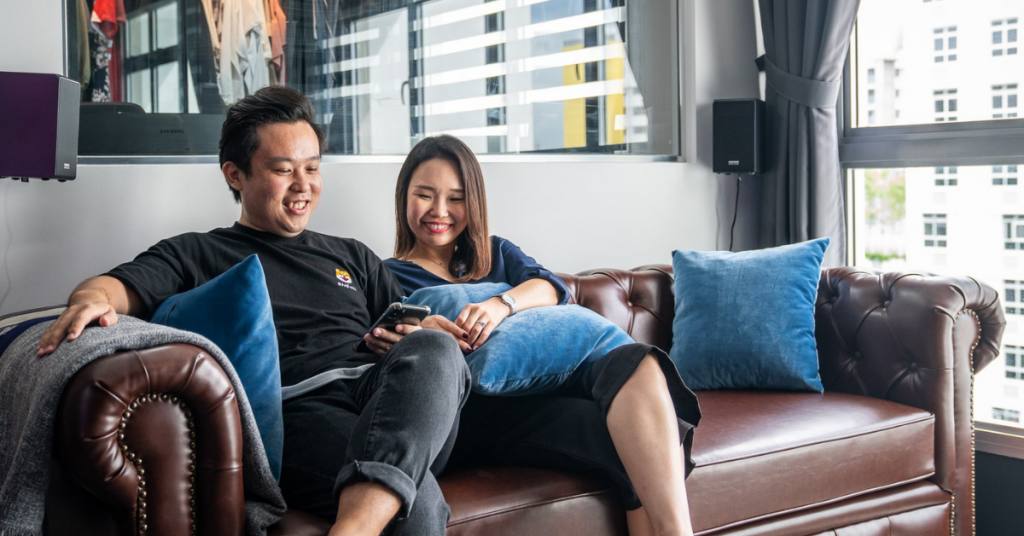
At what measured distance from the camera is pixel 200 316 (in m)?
1.49

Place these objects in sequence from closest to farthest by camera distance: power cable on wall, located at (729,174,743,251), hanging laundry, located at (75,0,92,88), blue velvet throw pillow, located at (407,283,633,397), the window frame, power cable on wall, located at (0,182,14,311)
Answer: blue velvet throw pillow, located at (407,283,633,397), power cable on wall, located at (0,182,14,311), hanging laundry, located at (75,0,92,88), the window frame, power cable on wall, located at (729,174,743,251)

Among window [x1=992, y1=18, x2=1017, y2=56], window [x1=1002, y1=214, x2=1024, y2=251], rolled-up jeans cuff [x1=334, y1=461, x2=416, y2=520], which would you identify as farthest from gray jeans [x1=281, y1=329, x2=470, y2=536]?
window [x1=992, y1=18, x2=1017, y2=56]

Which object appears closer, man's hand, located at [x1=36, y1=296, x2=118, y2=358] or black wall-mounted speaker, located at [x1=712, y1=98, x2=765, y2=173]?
man's hand, located at [x1=36, y1=296, x2=118, y2=358]

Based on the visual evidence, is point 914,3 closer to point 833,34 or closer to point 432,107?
point 833,34

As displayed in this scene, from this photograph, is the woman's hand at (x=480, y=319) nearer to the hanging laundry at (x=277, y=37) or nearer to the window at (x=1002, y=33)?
the hanging laundry at (x=277, y=37)

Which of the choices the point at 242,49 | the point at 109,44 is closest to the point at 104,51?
the point at 109,44

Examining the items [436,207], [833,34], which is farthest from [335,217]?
[833,34]

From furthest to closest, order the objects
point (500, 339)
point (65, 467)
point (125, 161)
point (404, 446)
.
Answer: point (125, 161), point (500, 339), point (404, 446), point (65, 467)

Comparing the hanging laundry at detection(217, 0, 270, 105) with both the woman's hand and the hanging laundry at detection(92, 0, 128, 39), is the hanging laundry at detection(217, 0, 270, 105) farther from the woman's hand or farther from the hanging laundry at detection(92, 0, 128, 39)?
the woman's hand

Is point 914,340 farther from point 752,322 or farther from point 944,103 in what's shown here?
point 944,103

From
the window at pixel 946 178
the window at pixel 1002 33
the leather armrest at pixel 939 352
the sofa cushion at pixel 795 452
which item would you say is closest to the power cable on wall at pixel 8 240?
the sofa cushion at pixel 795 452

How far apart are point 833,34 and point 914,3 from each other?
0.37 meters

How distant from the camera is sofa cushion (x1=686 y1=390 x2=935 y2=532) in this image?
1.83 metres

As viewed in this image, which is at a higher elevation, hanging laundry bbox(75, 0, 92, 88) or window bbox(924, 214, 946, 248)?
hanging laundry bbox(75, 0, 92, 88)
